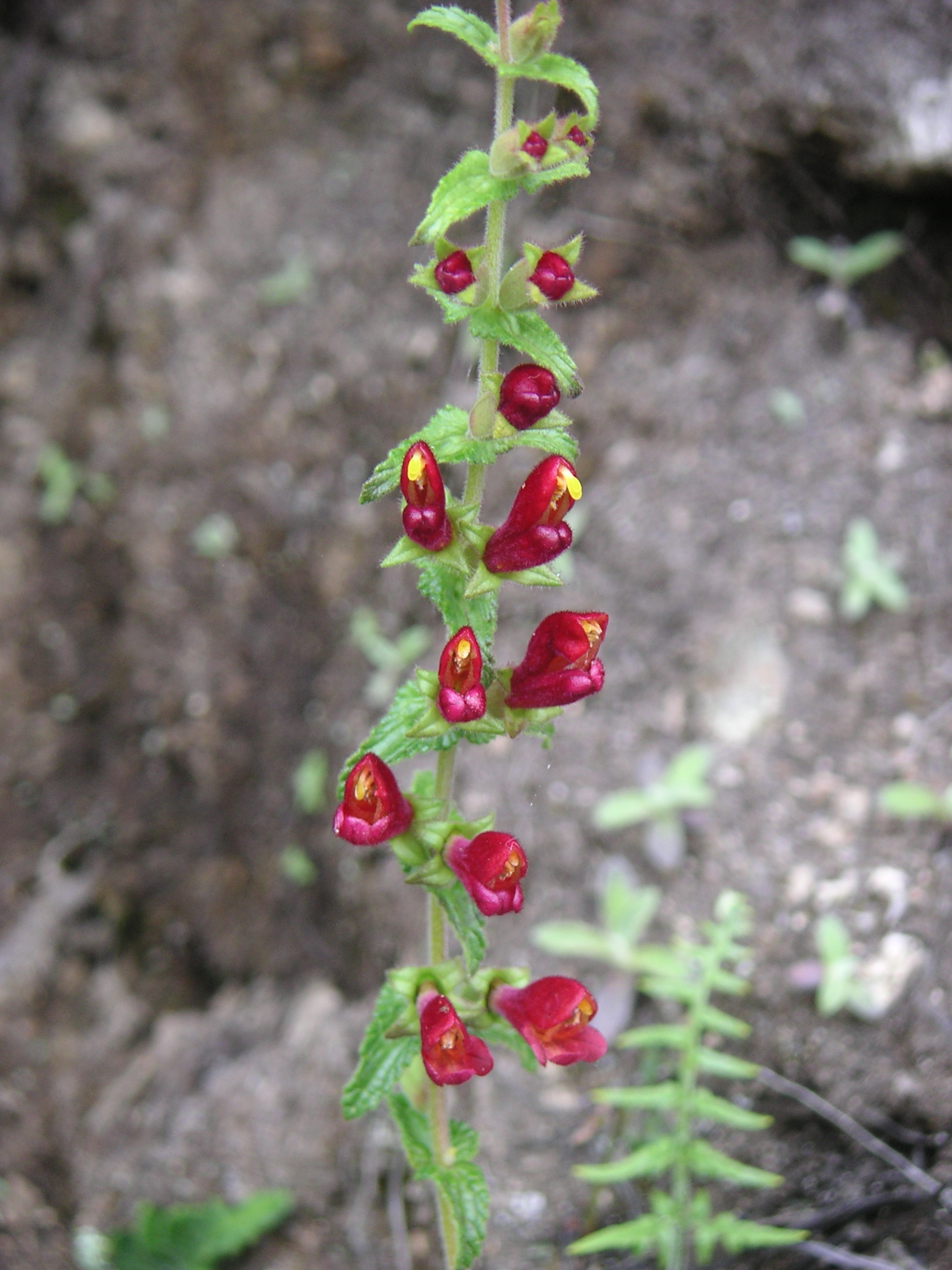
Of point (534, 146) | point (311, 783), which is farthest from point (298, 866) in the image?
point (534, 146)

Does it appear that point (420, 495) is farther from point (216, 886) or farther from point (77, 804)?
point (77, 804)

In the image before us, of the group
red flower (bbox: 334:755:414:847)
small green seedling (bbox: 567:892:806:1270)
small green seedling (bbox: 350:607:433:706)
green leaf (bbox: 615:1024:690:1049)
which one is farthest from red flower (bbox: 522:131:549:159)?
small green seedling (bbox: 350:607:433:706)

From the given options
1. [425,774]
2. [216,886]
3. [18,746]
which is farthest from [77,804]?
[425,774]

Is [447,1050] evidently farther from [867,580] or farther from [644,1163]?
[867,580]

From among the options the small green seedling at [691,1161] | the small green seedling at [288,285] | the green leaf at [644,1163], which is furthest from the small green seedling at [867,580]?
the small green seedling at [288,285]

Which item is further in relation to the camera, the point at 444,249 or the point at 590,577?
the point at 590,577

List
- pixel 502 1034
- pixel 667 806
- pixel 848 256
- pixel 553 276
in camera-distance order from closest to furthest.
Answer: pixel 553 276 → pixel 502 1034 → pixel 667 806 → pixel 848 256
